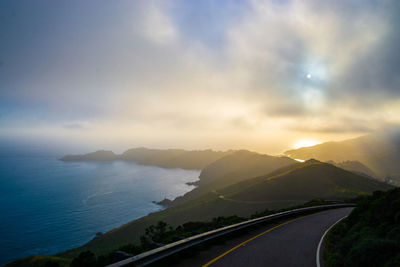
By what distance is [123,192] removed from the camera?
18838 centimetres

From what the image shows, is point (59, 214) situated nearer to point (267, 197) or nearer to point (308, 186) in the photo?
point (267, 197)

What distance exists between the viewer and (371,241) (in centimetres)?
766

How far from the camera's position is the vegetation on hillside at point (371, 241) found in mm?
6969

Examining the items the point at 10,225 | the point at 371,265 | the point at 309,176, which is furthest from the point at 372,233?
the point at 10,225

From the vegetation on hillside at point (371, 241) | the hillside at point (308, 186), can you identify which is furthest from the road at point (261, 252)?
the hillside at point (308, 186)

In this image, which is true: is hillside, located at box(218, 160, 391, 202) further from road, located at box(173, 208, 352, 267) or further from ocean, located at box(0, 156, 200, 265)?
road, located at box(173, 208, 352, 267)

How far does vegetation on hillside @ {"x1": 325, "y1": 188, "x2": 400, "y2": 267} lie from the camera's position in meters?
6.97

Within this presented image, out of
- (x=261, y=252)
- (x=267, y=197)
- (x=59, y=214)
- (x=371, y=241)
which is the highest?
(x=371, y=241)

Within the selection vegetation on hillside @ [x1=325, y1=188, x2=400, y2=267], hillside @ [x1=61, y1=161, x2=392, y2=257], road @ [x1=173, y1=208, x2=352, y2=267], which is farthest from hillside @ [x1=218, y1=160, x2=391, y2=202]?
road @ [x1=173, y1=208, x2=352, y2=267]

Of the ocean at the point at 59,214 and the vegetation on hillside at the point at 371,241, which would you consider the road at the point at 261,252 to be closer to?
the vegetation on hillside at the point at 371,241

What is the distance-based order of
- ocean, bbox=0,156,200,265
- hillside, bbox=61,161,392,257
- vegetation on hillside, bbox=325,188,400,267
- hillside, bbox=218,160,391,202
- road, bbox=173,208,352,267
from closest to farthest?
vegetation on hillside, bbox=325,188,400,267 < road, bbox=173,208,352,267 < hillside, bbox=61,161,392,257 < hillside, bbox=218,160,391,202 < ocean, bbox=0,156,200,265

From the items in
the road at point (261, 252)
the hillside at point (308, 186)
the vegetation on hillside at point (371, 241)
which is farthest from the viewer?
the hillside at point (308, 186)

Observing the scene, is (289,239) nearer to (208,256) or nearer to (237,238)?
(237,238)

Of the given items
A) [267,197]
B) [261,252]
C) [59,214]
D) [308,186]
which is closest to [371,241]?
[261,252]
